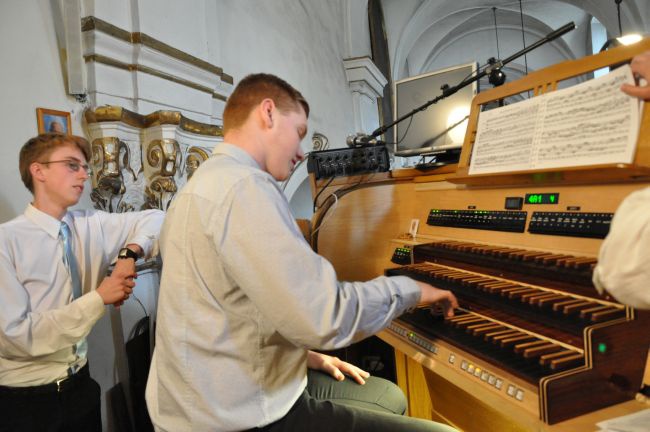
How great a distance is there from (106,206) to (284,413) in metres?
1.64

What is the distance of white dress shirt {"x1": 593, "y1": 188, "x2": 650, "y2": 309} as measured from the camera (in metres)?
0.71

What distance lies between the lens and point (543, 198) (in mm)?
1537

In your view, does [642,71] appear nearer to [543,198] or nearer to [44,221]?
[543,198]

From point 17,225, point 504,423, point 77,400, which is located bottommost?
point 504,423

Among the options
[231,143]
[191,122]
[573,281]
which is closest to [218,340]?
[231,143]

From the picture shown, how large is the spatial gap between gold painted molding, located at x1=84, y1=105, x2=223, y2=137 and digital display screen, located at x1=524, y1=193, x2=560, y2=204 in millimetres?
1851

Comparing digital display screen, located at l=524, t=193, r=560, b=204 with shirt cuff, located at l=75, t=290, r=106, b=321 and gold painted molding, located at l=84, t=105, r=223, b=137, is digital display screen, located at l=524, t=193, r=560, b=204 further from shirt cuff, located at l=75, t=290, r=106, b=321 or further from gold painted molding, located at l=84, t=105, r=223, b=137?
gold painted molding, located at l=84, t=105, r=223, b=137

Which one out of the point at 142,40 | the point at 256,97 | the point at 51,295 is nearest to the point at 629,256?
the point at 256,97

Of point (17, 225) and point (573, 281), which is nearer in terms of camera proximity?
point (573, 281)

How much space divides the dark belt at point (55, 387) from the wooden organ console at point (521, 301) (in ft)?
3.97

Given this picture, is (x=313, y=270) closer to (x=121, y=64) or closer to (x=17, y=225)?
(x=17, y=225)

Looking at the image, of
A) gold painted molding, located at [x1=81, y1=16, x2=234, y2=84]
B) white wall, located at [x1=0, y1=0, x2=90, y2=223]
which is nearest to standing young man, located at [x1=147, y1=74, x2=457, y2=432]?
white wall, located at [x1=0, y1=0, x2=90, y2=223]

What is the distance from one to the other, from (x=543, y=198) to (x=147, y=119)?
6.75 feet

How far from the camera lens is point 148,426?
2.38 metres
